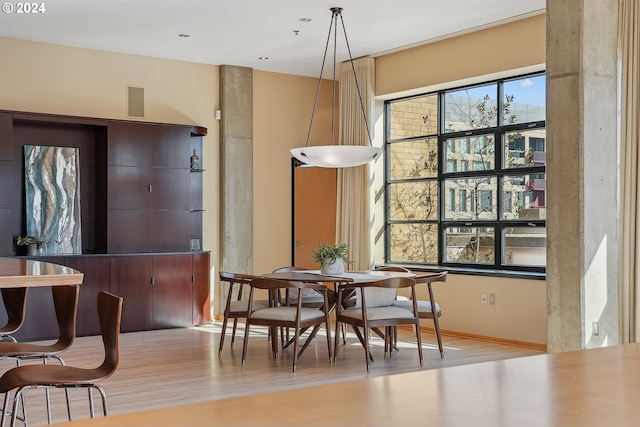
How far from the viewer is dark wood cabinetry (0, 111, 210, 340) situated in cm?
874

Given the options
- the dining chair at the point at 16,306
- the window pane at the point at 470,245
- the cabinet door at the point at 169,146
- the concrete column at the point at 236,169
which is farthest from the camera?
the concrete column at the point at 236,169

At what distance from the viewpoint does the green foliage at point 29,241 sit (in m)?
8.69

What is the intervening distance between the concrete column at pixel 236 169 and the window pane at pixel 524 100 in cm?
368

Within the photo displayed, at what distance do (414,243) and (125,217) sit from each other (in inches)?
148

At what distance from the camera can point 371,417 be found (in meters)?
0.97

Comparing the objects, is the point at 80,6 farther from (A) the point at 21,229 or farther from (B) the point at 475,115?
(B) the point at 475,115

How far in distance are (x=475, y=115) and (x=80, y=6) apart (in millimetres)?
4690

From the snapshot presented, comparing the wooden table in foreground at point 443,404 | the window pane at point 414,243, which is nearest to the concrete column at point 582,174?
the window pane at point 414,243

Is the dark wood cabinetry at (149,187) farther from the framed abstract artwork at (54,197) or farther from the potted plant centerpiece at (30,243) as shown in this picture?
the potted plant centerpiece at (30,243)

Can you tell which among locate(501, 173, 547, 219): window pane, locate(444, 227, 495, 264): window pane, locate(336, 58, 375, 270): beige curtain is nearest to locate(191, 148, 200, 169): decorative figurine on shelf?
locate(336, 58, 375, 270): beige curtain

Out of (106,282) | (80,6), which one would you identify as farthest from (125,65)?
(106,282)

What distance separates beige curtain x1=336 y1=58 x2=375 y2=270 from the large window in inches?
14.5

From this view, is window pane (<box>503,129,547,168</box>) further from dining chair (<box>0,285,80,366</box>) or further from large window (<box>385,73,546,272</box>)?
dining chair (<box>0,285,80,366</box>)

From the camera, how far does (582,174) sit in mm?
6367
